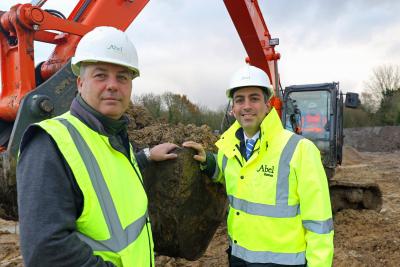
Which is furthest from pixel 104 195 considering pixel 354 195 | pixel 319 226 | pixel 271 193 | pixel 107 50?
pixel 354 195

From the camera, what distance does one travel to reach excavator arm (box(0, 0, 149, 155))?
2.70 metres

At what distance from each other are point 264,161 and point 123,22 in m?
2.11

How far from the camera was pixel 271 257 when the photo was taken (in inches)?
91.5

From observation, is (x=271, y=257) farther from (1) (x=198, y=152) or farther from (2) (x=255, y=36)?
(2) (x=255, y=36)

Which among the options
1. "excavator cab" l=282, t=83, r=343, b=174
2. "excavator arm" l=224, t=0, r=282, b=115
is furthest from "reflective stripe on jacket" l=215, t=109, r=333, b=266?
"excavator cab" l=282, t=83, r=343, b=174

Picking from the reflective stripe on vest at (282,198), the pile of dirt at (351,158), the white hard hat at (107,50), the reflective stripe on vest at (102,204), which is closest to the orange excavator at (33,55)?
the white hard hat at (107,50)

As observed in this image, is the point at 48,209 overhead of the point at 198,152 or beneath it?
beneath

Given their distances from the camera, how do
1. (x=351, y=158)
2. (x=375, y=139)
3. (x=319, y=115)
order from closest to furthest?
(x=319, y=115)
(x=351, y=158)
(x=375, y=139)

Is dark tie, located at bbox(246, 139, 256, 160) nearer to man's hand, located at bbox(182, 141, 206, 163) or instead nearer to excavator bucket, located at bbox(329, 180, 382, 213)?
man's hand, located at bbox(182, 141, 206, 163)

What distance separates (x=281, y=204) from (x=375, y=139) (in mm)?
31300

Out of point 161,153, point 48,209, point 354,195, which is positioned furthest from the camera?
point 354,195

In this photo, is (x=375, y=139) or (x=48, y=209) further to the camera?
(x=375, y=139)

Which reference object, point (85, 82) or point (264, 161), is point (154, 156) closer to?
point (264, 161)

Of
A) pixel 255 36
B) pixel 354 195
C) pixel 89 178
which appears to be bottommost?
pixel 354 195
